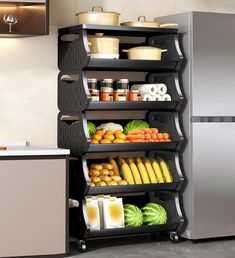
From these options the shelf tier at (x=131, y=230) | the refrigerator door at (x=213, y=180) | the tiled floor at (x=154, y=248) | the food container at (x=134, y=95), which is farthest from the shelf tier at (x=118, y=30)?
the tiled floor at (x=154, y=248)

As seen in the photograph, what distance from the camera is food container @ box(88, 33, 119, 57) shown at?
235 inches

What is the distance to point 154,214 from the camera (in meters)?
6.21

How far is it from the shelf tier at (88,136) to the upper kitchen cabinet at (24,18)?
73 cm

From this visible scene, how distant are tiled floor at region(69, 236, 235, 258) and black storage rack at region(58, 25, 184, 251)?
0.38 ft

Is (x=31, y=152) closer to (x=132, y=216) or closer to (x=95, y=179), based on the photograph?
(x=95, y=179)

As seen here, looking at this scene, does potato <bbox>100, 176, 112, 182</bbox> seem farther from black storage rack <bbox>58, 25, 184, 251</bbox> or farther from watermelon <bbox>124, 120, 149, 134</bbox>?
watermelon <bbox>124, 120, 149, 134</bbox>

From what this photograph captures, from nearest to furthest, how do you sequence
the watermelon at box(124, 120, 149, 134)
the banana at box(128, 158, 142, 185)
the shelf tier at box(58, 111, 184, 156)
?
the shelf tier at box(58, 111, 184, 156) < the banana at box(128, 158, 142, 185) < the watermelon at box(124, 120, 149, 134)

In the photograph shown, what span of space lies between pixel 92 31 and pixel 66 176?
121cm

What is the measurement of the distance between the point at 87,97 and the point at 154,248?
1334 mm

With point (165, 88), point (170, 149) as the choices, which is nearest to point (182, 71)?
point (165, 88)

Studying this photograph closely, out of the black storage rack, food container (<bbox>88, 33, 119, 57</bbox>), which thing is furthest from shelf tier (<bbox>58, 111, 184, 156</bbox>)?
food container (<bbox>88, 33, 119, 57</bbox>)

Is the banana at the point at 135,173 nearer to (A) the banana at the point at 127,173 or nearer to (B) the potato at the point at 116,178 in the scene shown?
(A) the banana at the point at 127,173

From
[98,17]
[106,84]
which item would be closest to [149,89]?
[106,84]

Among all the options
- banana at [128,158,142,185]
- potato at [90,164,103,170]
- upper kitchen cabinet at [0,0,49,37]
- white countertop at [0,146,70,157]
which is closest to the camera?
white countertop at [0,146,70,157]
